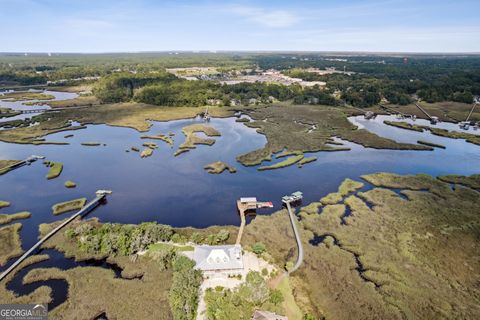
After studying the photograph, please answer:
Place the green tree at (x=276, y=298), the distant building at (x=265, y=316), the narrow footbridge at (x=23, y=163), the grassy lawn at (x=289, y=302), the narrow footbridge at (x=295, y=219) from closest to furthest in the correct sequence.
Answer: the distant building at (x=265, y=316), the grassy lawn at (x=289, y=302), the green tree at (x=276, y=298), the narrow footbridge at (x=295, y=219), the narrow footbridge at (x=23, y=163)

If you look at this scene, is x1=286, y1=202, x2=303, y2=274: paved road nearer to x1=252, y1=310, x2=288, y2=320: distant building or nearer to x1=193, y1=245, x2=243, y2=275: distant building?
x1=193, y1=245, x2=243, y2=275: distant building

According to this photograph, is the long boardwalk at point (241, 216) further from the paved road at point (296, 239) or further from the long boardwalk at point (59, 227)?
the long boardwalk at point (59, 227)

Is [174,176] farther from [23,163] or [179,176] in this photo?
[23,163]

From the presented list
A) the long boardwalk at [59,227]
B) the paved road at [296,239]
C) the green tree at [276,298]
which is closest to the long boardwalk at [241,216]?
the paved road at [296,239]

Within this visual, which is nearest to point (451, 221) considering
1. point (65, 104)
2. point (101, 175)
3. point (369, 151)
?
point (369, 151)

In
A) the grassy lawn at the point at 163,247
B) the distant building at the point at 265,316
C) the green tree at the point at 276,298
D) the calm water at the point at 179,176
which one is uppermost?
the distant building at the point at 265,316

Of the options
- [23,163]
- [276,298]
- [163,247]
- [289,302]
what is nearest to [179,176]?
[163,247]
